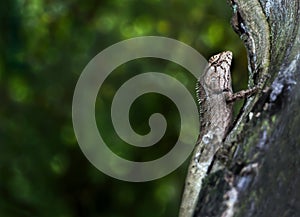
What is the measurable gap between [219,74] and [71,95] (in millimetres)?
2639

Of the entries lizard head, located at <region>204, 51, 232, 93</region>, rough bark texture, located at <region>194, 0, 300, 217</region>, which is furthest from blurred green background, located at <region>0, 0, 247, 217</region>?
rough bark texture, located at <region>194, 0, 300, 217</region>

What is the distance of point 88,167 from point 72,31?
102 cm

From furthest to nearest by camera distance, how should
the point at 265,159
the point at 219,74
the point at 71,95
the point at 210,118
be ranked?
1. the point at 71,95
2. the point at 219,74
3. the point at 210,118
4. the point at 265,159

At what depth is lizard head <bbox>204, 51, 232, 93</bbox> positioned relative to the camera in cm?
240

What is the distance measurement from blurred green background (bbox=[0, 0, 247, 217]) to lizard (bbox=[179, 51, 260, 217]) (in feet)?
6.80

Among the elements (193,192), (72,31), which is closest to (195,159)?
(193,192)

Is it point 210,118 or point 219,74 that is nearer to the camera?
point 210,118

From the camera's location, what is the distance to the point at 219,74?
8.04ft

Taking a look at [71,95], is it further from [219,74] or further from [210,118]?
[210,118]

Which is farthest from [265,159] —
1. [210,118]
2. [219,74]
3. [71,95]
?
[71,95]

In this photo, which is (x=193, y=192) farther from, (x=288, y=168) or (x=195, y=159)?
(x=288, y=168)

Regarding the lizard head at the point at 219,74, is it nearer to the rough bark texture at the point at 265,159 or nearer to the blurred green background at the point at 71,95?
the rough bark texture at the point at 265,159

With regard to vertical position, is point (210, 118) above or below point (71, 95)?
below

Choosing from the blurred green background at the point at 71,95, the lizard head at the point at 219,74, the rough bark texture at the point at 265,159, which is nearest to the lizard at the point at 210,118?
the lizard head at the point at 219,74
